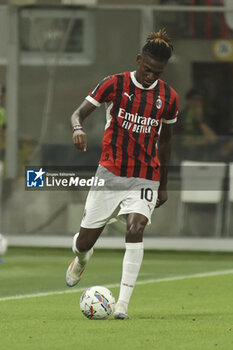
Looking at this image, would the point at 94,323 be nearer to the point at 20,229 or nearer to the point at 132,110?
the point at 132,110

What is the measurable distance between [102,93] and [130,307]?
1.86 meters

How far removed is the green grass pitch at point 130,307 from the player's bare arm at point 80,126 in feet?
4.18

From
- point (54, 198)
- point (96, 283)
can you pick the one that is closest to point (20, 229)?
point (54, 198)

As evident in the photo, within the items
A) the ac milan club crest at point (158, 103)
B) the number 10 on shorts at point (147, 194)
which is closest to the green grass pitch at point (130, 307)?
the number 10 on shorts at point (147, 194)

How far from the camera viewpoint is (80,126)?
8062 mm

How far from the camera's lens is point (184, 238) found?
16.1 meters

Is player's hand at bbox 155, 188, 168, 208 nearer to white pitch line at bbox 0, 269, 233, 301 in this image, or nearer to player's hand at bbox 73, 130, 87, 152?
player's hand at bbox 73, 130, 87, 152

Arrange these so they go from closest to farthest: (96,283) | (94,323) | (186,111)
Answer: (94,323) → (96,283) → (186,111)

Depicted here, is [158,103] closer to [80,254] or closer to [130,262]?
[130,262]

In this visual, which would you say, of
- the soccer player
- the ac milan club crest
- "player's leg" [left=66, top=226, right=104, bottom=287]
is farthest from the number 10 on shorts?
the ac milan club crest

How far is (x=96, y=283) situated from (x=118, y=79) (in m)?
3.61

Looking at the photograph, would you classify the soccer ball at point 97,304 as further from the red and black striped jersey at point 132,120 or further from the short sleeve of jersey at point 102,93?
the short sleeve of jersey at point 102,93

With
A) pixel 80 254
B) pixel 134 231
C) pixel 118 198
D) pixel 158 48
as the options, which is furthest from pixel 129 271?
pixel 158 48

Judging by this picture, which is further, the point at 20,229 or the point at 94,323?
the point at 20,229
